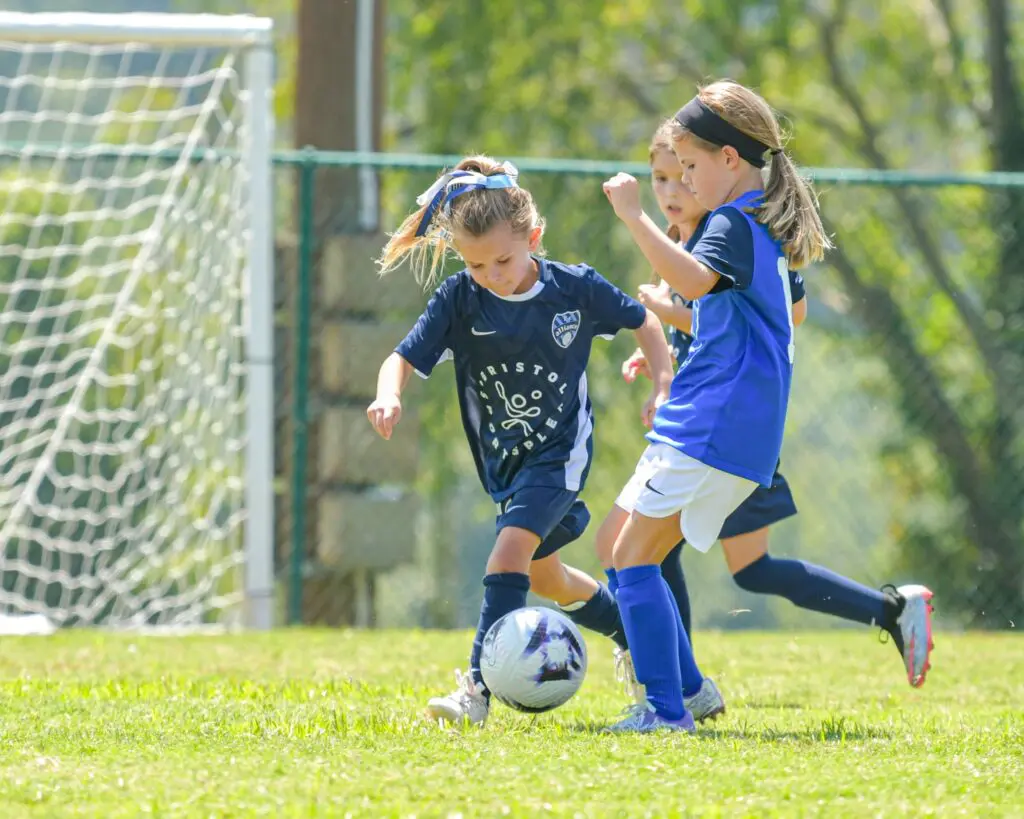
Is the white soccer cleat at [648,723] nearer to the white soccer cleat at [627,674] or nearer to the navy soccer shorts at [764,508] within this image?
the white soccer cleat at [627,674]

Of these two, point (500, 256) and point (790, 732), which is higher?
point (500, 256)

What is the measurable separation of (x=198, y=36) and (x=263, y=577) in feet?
8.57

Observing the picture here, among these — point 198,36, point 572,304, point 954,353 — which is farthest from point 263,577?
point 954,353

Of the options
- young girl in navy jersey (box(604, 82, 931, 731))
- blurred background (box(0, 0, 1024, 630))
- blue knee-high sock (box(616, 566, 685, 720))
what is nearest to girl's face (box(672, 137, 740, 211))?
young girl in navy jersey (box(604, 82, 931, 731))

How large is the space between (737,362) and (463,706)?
46.2 inches

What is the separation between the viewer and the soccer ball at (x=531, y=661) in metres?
4.40

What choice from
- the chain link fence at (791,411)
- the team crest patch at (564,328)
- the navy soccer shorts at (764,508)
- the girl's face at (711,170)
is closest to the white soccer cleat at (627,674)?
the navy soccer shorts at (764,508)

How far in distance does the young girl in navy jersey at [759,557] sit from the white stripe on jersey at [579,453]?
23 cm

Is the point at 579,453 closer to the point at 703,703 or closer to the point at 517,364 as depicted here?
the point at 517,364

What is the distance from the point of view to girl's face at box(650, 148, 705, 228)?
215 inches

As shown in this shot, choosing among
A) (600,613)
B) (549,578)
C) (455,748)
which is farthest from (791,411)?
(455,748)

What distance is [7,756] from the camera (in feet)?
12.6

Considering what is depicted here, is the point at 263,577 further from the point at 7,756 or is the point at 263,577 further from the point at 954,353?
the point at 954,353

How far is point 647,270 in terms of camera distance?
10.8 m
